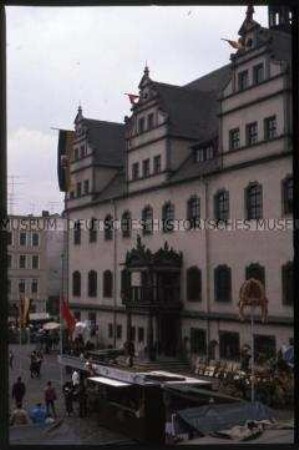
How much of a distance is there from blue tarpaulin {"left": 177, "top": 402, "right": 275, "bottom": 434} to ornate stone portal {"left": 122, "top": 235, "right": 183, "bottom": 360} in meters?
3.54

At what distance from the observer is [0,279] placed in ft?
28.2

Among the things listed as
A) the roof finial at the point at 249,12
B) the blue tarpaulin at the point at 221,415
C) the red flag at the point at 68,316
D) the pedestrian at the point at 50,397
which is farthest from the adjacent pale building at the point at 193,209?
the roof finial at the point at 249,12

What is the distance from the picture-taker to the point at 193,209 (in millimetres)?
15961

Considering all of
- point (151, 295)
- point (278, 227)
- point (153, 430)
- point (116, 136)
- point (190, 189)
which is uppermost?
point (116, 136)

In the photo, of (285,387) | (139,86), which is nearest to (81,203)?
(139,86)

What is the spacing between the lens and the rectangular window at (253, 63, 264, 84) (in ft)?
58.4

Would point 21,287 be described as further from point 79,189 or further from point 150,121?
point 150,121

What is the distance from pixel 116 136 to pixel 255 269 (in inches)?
207

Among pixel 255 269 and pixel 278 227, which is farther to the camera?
pixel 255 269

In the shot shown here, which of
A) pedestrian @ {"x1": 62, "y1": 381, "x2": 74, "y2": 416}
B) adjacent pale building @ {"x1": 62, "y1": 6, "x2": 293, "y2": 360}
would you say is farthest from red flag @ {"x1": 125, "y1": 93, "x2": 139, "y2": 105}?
pedestrian @ {"x1": 62, "y1": 381, "x2": 74, "y2": 416}

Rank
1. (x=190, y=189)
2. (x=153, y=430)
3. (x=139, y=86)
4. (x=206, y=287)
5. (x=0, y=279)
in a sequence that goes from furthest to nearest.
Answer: (x=206, y=287)
(x=190, y=189)
(x=139, y=86)
(x=153, y=430)
(x=0, y=279)

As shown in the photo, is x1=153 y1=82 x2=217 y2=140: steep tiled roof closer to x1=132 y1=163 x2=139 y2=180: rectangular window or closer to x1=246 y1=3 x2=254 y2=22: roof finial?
x1=132 y1=163 x2=139 y2=180: rectangular window

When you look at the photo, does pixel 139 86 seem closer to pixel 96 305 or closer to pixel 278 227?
pixel 278 227

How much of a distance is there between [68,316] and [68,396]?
1.92 meters
